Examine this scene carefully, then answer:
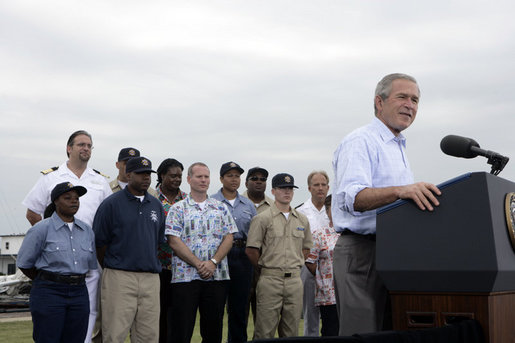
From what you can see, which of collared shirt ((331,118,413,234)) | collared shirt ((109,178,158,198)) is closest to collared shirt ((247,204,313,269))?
collared shirt ((109,178,158,198))

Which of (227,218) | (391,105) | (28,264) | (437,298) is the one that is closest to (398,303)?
(437,298)

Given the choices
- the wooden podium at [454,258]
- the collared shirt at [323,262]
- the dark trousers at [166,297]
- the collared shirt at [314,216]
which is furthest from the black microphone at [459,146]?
the collared shirt at [314,216]

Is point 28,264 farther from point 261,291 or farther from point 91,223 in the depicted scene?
point 261,291

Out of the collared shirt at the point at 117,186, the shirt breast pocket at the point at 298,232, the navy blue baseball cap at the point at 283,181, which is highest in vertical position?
the navy blue baseball cap at the point at 283,181

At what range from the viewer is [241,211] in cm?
667

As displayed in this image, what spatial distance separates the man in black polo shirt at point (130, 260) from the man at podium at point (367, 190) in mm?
2761

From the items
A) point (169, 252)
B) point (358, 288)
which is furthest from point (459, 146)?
point (169, 252)

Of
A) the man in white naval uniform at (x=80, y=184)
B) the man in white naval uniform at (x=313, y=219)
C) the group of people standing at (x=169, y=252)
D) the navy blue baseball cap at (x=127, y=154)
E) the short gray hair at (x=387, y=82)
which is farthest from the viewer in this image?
the man in white naval uniform at (x=313, y=219)

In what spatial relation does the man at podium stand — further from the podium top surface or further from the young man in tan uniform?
the young man in tan uniform

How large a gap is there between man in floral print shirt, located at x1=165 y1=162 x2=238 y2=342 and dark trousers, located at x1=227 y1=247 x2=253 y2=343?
57 centimetres

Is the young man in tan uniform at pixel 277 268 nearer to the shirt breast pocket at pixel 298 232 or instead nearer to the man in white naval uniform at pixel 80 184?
the shirt breast pocket at pixel 298 232

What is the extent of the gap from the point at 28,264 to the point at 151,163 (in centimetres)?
134

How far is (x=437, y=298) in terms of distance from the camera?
7.25 ft

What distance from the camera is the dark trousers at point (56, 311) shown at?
15.0 feet
